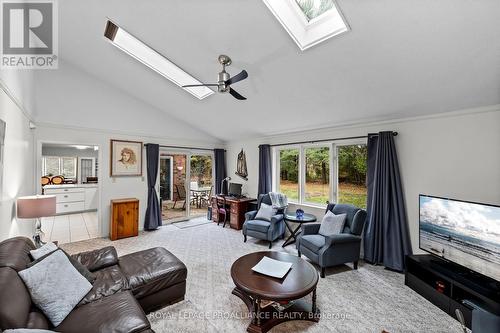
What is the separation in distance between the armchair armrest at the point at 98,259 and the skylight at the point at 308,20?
3172 millimetres

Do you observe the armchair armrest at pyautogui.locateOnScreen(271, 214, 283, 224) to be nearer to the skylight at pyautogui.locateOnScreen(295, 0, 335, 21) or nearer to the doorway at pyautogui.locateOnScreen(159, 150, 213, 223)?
the doorway at pyautogui.locateOnScreen(159, 150, 213, 223)

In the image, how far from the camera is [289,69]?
2846 millimetres

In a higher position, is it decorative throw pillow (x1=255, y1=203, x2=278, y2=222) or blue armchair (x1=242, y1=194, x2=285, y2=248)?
decorative throw pillow (x1=255, y1=203, x2=278, y2=222)

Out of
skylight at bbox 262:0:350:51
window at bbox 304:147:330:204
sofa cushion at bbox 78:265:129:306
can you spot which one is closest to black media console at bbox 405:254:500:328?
window at bbox 304:147:330:204

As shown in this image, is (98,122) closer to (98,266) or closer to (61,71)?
(61,71)

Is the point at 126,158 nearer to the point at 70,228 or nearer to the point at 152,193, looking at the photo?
the point at 152,193

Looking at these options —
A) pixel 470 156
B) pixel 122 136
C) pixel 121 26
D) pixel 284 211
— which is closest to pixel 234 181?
pixel 284 211

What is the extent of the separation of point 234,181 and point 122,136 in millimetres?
3091

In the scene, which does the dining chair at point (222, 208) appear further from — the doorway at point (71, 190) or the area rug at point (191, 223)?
the doorway at point (71, 190)

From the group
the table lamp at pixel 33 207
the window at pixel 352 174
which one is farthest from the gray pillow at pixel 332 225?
the table lamp at pixel 33 207

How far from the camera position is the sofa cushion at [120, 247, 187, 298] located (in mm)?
2146

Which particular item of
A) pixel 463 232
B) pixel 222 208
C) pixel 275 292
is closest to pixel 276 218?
pixel 222 208

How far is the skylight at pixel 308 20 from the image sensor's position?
85.4 inches

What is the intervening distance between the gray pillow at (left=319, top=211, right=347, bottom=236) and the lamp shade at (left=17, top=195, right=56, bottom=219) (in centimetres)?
375
